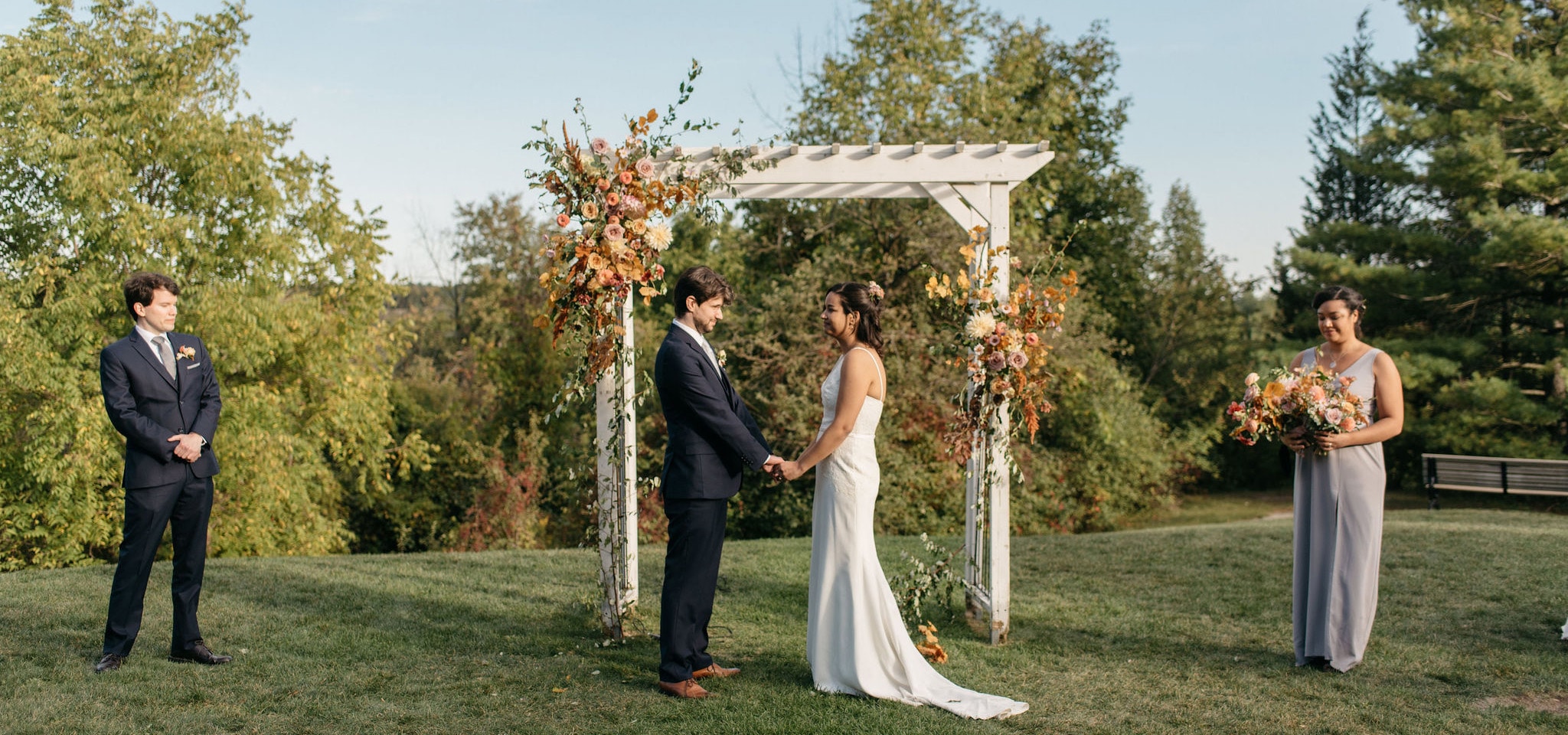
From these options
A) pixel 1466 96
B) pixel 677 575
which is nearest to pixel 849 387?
pixel 677 575

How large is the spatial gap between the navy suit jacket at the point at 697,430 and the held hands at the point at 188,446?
215cm

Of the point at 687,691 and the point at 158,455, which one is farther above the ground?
the point at 158,455

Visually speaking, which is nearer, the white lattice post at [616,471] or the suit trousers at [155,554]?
the suit trousers at [155,554]

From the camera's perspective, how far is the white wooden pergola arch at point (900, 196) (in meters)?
5.36

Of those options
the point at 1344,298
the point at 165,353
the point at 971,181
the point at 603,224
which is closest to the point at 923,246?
the point at 971,181

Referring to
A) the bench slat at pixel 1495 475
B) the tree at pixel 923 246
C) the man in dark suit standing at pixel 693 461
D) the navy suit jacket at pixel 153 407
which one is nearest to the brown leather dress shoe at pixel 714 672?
the man in dark suit standing at pixel 693 461

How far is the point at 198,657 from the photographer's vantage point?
483 cm

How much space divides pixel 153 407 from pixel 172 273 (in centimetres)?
922

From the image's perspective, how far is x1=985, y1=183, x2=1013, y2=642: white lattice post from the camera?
5.46 meters

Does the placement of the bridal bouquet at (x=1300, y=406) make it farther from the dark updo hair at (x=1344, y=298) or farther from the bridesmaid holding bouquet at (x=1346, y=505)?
the dark updo hair at (x=1344, y=298)

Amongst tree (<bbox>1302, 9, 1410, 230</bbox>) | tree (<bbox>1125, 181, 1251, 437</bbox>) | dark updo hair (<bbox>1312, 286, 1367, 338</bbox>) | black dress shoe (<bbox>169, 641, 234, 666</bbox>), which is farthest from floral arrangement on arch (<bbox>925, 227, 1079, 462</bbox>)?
tree (<bbox>1302, 9, 1410, 230</bbox>)

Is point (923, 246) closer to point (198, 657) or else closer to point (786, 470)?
point (786, 470)

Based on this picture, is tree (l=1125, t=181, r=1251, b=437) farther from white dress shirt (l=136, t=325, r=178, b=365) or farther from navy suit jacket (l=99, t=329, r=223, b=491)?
white dress shirt (l=136, t=325, r=178, b=365)

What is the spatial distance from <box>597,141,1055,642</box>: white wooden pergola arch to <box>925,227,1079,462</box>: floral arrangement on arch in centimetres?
10
